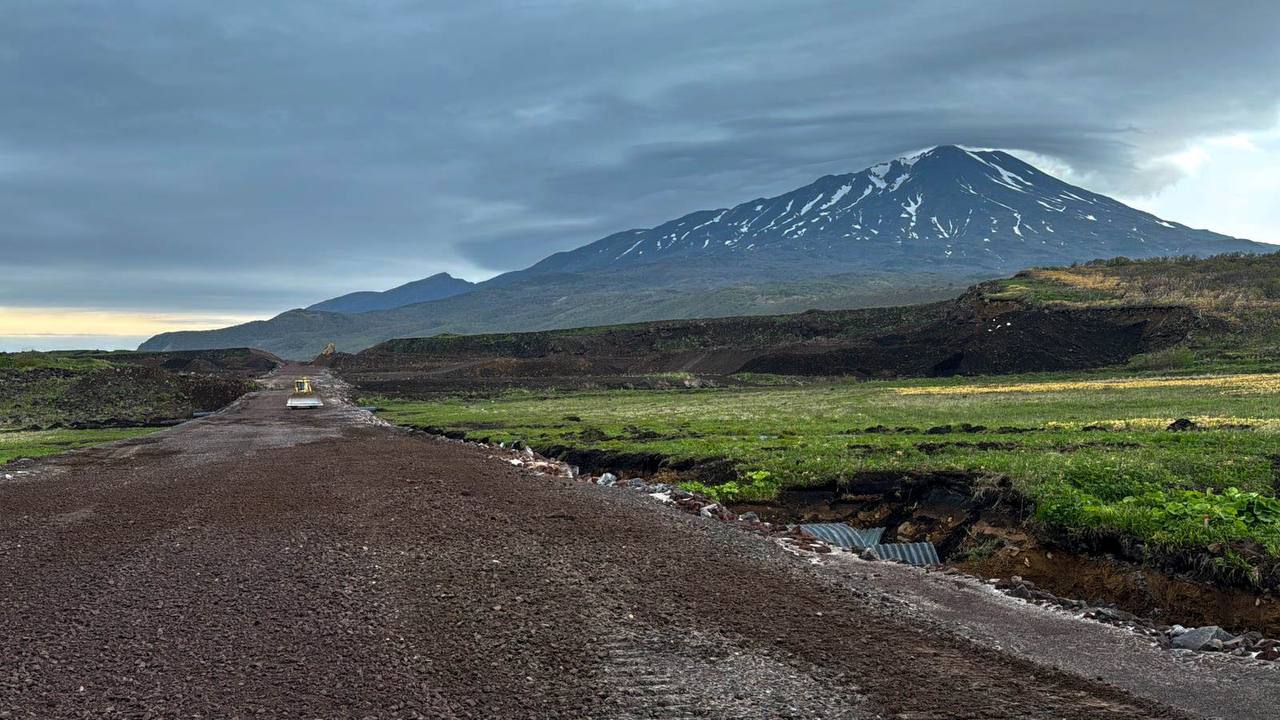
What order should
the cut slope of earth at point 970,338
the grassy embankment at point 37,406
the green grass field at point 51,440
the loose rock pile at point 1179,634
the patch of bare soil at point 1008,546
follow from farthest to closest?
the cut slope of earth at point 970,338 < the grassy embankment at point 37,406 < the green grass field at point 51,440 < the patch of bare soil at point 1008,546 < the loose rock pile at point 1179,634

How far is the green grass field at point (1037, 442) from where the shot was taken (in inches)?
495

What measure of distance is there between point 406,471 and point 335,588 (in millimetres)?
11335

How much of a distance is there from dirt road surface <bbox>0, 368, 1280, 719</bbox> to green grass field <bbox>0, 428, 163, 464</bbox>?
1615 cm

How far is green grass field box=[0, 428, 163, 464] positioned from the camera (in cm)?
2930

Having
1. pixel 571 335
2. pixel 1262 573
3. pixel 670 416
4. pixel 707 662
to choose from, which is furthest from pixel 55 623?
pixel 571 335

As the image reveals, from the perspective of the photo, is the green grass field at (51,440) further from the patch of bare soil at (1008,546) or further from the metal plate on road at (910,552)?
the metal plate on road at (910,552)

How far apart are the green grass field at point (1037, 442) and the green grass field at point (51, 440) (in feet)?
41.3

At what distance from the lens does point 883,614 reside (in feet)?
32.0

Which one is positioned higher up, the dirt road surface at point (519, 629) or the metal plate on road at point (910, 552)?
the dirt road surface at point (519, 629)

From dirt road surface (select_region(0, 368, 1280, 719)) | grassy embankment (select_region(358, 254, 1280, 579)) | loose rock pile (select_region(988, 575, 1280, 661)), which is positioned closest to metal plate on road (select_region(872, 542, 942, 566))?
dirt road surface (select_region(0, 368, 1280, 719))

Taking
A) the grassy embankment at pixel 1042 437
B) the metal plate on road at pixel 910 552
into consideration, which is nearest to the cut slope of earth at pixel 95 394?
the grassy embankment at pixel 1042 437

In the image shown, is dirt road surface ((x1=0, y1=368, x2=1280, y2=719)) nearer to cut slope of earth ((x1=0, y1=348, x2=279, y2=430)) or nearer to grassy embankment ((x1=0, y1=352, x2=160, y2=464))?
grassy embankment ((x1=0, y1=352, x2=160, y2=464))

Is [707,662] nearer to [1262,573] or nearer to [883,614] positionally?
[883,614]

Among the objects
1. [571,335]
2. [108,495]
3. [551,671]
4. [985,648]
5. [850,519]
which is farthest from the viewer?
[571,335]
